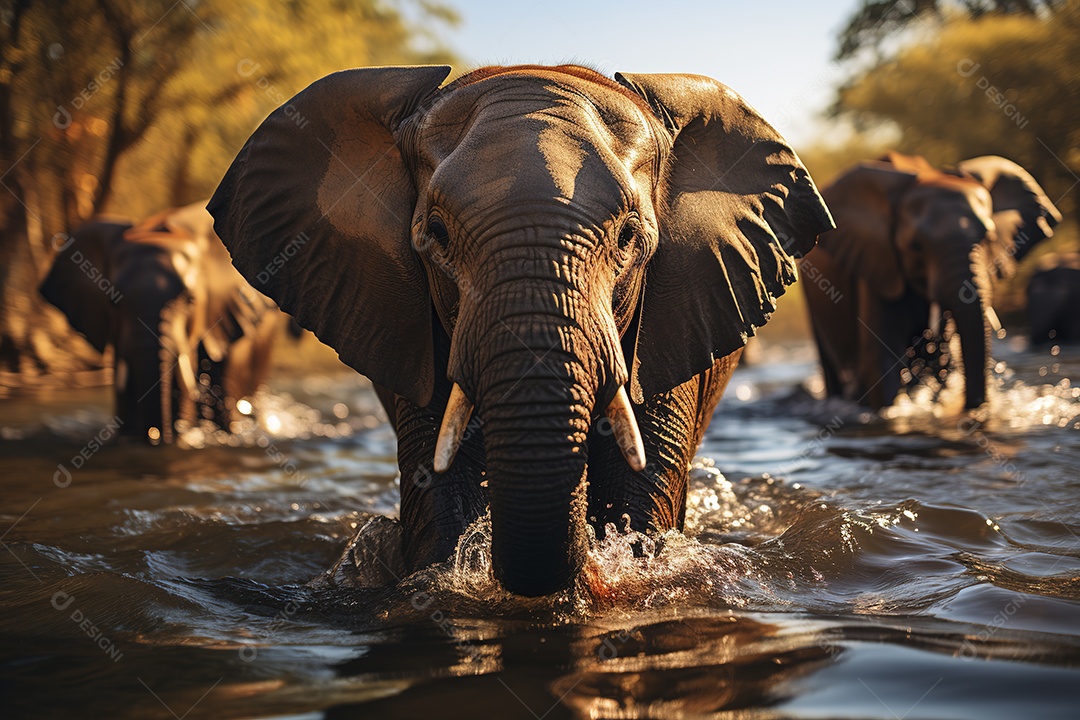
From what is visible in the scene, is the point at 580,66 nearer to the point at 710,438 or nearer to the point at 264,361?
the point at 710,438

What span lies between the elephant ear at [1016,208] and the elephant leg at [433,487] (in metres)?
7.56

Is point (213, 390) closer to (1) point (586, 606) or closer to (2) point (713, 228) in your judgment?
(2) point (713, 228)

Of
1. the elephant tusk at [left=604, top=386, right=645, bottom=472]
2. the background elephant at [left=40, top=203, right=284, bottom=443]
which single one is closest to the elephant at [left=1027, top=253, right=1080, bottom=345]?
the background elephant at [left=40, top=203, right=284, bottom=443]

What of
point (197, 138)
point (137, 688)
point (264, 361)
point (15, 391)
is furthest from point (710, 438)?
point (197, 138)

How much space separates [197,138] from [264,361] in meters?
8.11

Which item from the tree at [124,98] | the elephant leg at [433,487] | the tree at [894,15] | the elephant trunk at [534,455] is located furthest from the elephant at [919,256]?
the tree at [894,15]

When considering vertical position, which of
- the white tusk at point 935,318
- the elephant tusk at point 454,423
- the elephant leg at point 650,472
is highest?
the white tusk at point 935,318

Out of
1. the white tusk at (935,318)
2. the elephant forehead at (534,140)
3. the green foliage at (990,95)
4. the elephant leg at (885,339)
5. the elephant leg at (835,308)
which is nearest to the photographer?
the elephant forehead at (534,140)

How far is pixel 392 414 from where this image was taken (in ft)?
17.5

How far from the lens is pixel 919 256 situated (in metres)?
10.1

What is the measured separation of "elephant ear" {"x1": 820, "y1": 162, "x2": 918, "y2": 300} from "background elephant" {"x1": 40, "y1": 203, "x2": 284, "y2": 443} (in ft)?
18.1

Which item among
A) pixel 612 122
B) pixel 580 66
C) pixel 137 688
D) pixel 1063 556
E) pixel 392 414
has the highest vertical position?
pixel 580 66

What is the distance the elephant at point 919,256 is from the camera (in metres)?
9.55

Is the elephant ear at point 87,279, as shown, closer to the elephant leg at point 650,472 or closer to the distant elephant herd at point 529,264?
the distant elephant herd at point 529,264
